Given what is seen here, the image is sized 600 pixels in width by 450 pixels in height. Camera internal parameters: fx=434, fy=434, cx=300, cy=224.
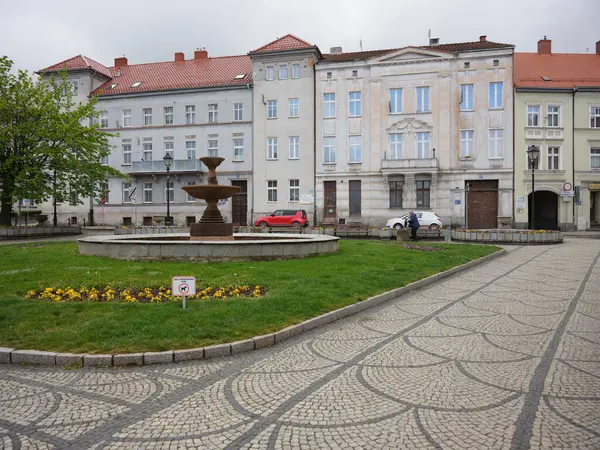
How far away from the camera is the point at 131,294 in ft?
29.4

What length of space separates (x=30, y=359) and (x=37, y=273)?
6604 mm

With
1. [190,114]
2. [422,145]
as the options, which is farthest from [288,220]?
[190,114]

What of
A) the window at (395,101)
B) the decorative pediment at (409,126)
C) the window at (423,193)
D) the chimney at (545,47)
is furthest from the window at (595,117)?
the window at (395,101)

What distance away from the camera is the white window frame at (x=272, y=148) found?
41.8 meters

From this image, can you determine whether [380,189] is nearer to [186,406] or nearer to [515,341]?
[515,341]

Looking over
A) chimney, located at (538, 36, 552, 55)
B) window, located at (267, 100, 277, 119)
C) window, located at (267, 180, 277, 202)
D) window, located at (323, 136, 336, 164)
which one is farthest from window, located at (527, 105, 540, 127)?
window, located at (267, 180, 277, 202)

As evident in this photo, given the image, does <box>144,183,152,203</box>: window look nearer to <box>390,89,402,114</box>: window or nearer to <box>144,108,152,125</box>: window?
<box>144,108,152,125</box>: window

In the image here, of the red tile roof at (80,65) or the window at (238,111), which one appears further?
the red tile roof at (80,65)

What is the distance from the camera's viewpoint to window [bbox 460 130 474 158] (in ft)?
124

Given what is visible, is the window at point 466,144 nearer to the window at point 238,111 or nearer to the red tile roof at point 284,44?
the red tile roof at point 284,44

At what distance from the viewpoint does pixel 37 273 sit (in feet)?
37.7

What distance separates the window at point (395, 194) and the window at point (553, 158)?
13.0 m

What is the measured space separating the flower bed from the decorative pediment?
107 ft

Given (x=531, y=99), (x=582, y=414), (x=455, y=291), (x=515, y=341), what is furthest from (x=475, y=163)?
(x=582, y=414)
